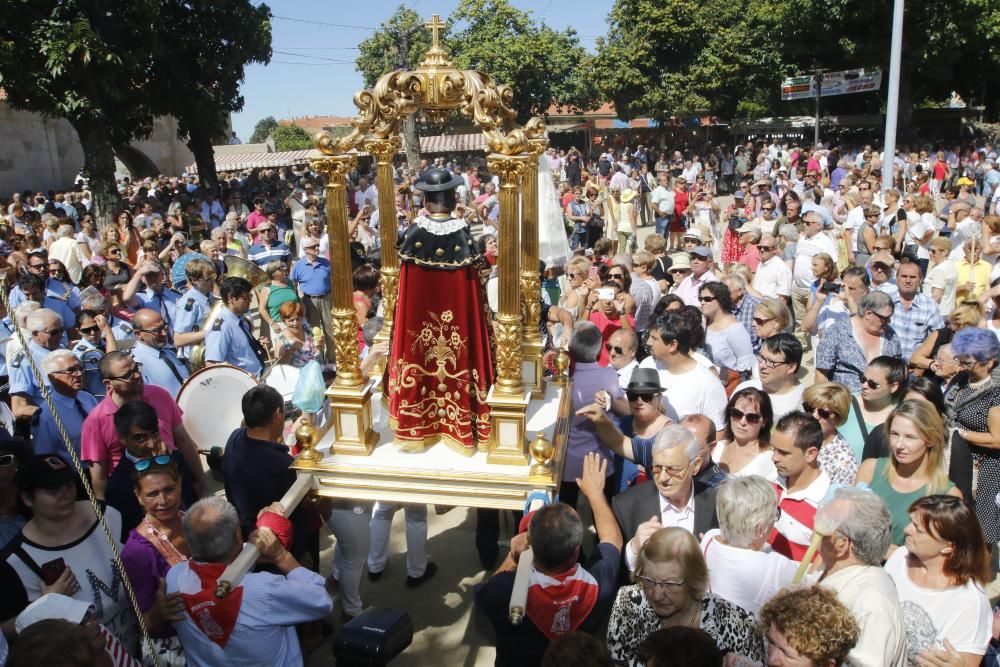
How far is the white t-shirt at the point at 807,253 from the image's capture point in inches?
323

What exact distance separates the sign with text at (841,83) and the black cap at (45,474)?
31.1 meters

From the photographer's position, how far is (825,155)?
2267 centimetres

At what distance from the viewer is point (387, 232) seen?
5508mm

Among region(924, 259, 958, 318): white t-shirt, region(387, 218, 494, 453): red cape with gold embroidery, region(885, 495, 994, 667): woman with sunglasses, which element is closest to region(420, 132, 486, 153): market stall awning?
region(924, 259, 958, 318): white t-shirt

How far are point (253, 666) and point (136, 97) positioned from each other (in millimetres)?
19030

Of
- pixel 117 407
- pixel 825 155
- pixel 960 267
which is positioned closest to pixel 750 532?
pixel 117 407

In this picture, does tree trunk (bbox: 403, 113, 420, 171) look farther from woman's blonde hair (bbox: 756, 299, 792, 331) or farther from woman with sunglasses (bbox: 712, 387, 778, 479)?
woman with sunglasses (bbox: 712, 387, 778, 479)

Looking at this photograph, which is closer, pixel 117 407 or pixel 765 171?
pixel 117 407

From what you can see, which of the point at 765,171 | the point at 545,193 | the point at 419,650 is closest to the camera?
the point at 419,650

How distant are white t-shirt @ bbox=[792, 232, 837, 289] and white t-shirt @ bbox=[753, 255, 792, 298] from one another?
44 cm

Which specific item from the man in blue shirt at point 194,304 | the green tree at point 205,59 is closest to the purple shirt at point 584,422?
the man in blue shirt at point 194,304

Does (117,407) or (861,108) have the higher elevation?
(861,108)

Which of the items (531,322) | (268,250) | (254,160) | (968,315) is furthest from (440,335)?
(254,160)

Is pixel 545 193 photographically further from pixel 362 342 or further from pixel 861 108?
pixel 861 108
